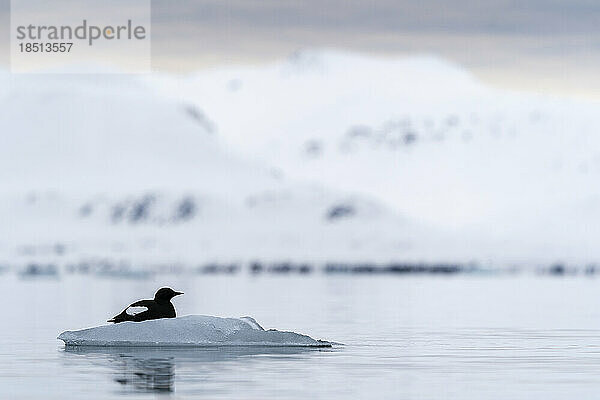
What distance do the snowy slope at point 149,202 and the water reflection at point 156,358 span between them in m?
126

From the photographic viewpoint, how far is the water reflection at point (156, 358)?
1952 centimetres

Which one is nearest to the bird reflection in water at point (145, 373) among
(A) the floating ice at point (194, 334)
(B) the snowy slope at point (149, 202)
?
(A) the floating ice at point (194, 334)

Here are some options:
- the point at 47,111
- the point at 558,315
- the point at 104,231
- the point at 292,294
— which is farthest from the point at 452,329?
the point at 47,111

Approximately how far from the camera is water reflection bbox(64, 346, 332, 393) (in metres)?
19.5

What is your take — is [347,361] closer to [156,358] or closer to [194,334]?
[156,358]

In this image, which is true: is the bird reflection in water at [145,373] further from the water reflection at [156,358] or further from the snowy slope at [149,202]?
the snowy slope at [149,202]

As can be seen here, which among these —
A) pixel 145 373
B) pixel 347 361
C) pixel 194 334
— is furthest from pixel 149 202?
pixel 145 373

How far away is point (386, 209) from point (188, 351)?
159 m

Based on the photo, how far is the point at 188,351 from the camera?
2419 cm

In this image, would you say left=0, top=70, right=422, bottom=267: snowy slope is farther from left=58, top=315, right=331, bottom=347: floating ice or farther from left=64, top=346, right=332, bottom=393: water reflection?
left=64, top=346, right=332, bottom=393: water reflection

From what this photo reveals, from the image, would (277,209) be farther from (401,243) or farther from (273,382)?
(273,382)

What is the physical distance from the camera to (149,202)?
177 metres

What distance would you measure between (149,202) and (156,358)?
154857mm

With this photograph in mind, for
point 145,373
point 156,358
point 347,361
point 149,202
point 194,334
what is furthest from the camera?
point 149,202
